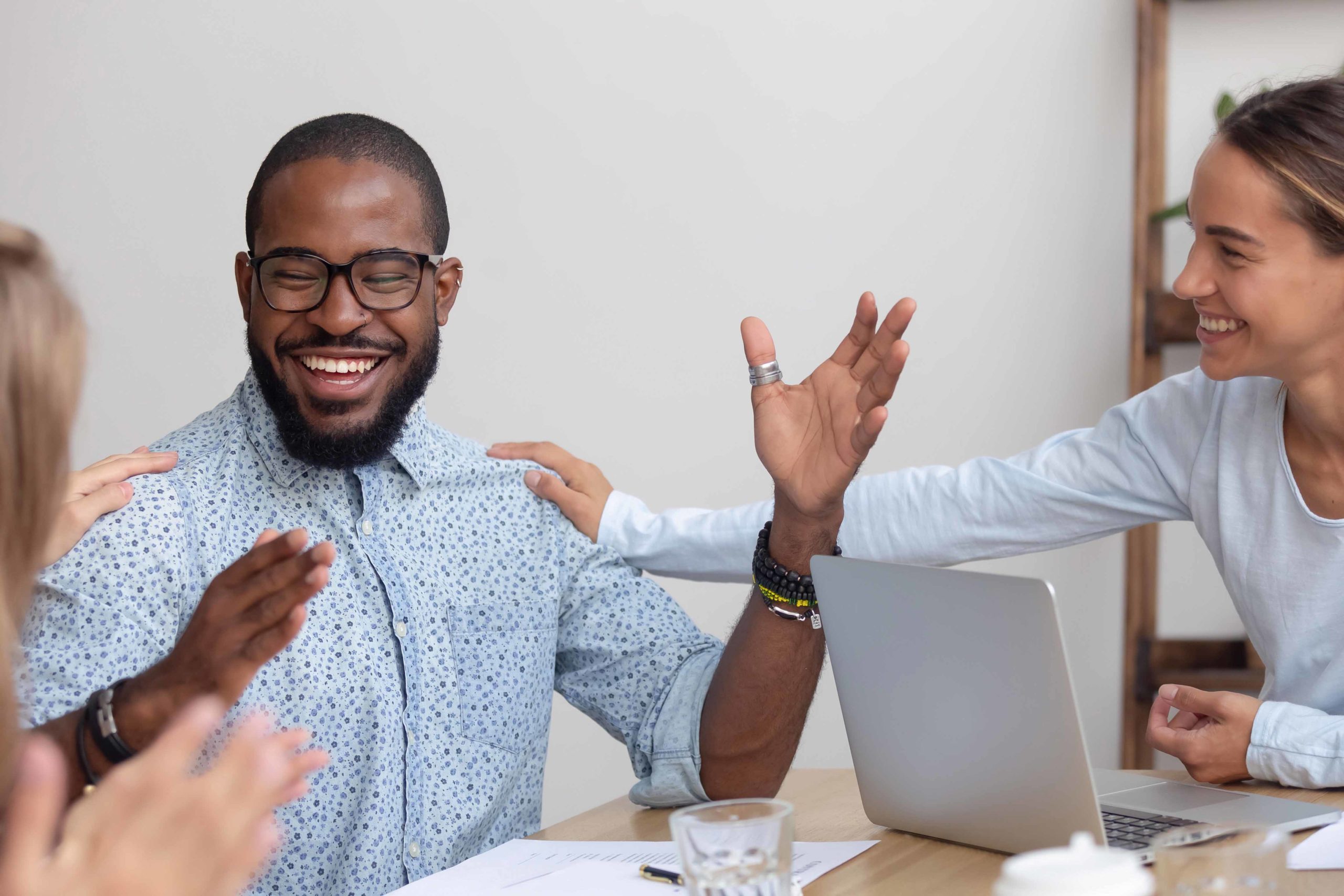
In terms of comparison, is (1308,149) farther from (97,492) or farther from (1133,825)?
(97,492)

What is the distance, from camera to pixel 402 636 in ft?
5.06

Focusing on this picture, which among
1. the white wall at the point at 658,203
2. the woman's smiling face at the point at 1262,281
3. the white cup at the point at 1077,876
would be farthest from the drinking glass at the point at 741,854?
the white wall at the point at 658,203

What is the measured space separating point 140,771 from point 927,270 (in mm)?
2313

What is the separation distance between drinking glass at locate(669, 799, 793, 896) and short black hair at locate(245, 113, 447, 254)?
1.04m

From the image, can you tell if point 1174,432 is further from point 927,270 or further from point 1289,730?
point 927,270

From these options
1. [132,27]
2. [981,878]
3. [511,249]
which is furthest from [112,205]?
[981,878]

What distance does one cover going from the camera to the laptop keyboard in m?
1.14

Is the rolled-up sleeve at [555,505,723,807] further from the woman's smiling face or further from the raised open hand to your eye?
the woman's smiling face

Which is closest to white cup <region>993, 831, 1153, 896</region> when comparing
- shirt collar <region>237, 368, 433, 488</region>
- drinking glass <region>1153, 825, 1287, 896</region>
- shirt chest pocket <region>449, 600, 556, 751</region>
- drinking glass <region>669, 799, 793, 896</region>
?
drinking glass <region>1153, 825, 1287, 896</region>

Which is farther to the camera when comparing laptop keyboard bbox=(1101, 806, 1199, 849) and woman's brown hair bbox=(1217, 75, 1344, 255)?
woman's brown hair bbox=(1217, 75, 1344, 255)

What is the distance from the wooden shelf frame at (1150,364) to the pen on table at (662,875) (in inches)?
69.4

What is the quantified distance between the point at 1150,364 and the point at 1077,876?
88.1 inches

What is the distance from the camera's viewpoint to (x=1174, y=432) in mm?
1733

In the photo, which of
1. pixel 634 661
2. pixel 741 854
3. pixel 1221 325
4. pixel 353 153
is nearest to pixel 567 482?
pixel 634 661
